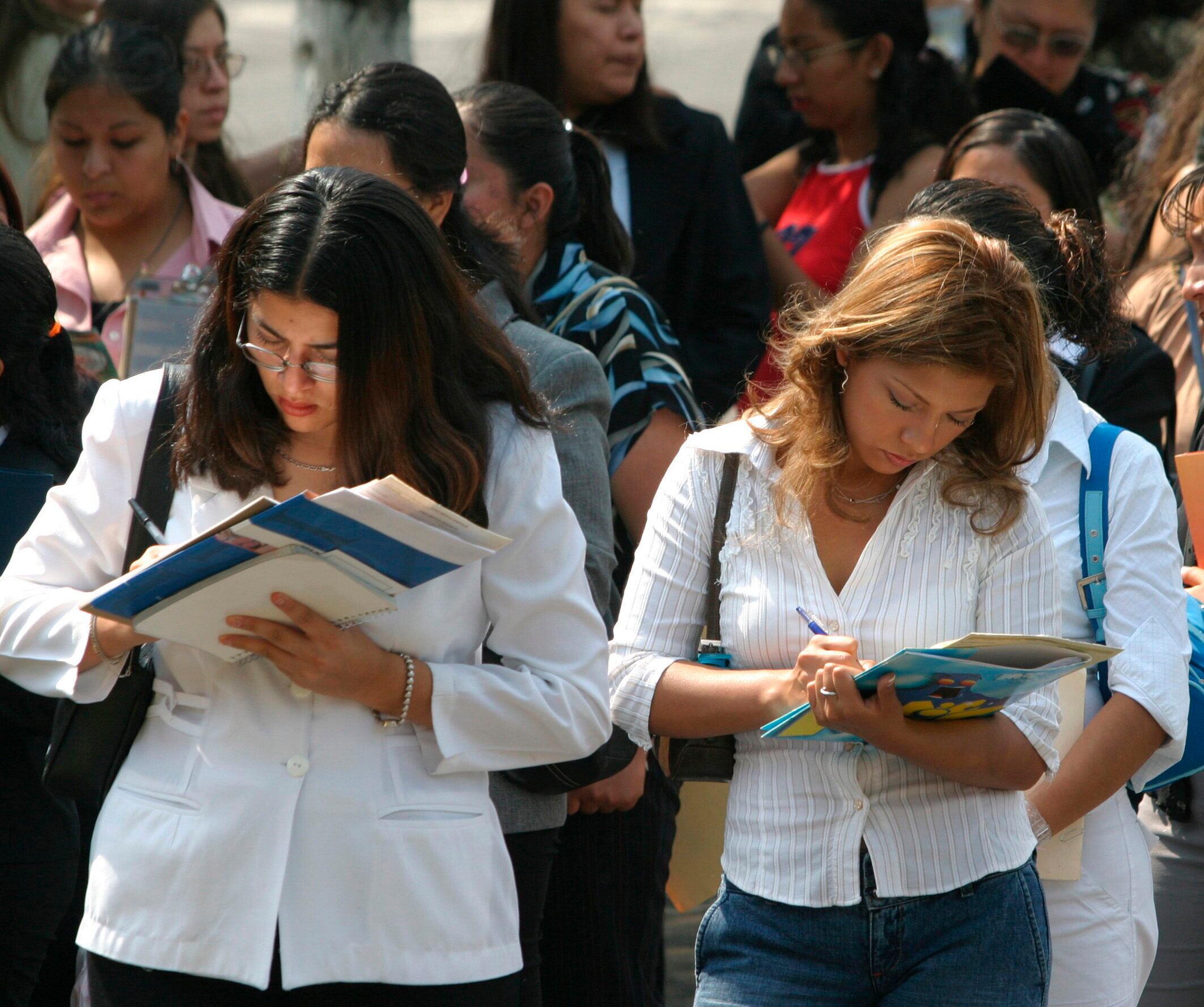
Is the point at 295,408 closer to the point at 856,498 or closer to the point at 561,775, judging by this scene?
the point at 561,775

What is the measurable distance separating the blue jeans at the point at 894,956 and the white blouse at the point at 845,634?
3cm

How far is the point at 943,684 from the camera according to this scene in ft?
7.35

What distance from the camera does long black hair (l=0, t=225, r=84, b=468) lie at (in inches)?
115

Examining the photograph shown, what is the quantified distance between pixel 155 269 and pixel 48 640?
2406mm

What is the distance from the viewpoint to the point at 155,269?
4492 mm

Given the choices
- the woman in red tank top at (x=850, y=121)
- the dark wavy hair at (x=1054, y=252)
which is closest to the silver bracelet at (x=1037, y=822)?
the dark wavy hair at (x=1054, y=252)

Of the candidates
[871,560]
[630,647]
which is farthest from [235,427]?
[871,560]

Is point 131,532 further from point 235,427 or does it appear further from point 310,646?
point 310,646

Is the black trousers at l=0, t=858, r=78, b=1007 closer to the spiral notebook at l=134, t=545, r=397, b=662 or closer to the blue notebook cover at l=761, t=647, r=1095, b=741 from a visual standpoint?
the spiral notebook at l=134, t=545, r=397, b=662

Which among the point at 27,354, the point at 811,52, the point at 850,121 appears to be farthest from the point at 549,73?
the point at 27,354

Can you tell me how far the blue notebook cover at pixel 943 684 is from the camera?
2156 mm

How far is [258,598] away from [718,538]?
2.48 ft

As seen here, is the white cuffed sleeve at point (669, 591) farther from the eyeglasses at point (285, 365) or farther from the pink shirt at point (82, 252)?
the pink shirt at point (82, 252)

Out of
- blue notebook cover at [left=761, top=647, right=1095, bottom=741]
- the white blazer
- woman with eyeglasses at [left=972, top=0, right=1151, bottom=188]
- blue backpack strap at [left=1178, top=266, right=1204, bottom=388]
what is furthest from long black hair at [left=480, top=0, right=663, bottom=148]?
blue notebook cover at [left=761, top=647, right=1095, bottom=741]
